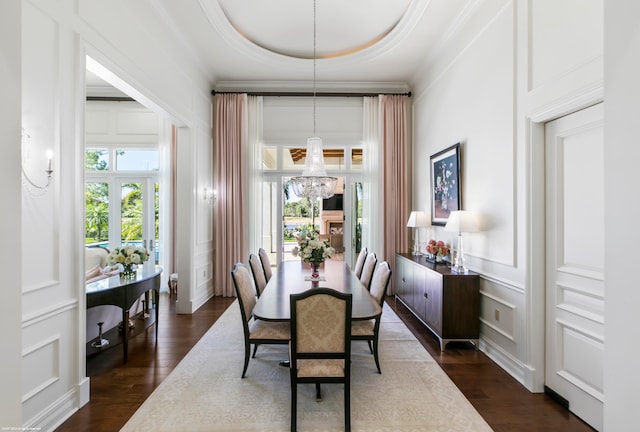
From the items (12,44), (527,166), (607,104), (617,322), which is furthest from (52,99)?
(527,166)

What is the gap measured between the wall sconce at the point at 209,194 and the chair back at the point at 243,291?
268 centimetres

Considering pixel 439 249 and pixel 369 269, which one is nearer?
pixel 369 269

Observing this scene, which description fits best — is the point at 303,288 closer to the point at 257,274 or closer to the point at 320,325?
the point at 257,274

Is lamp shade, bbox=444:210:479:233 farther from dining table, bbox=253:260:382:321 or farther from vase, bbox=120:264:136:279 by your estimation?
vase, bbox=120:264:136:279

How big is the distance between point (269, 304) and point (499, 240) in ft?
7.34

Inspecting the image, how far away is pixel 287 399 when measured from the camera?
2410mm

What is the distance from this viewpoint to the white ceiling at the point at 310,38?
3.71 meters

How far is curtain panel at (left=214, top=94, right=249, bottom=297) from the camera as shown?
5.46 meters

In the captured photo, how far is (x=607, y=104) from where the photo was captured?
2.83 ft

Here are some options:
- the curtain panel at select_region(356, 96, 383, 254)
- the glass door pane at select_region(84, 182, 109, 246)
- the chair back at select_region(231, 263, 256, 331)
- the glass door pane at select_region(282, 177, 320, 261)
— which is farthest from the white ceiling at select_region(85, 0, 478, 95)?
the chair back at select_region(231, 263, 256, 331)

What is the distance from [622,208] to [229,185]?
5.24 m

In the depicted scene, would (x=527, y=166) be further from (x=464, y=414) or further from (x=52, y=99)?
(x=52, y=99)

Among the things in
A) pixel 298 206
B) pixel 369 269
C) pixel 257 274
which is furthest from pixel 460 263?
pixel 298 206

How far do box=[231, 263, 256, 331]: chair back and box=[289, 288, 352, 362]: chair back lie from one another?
2.43 feet
